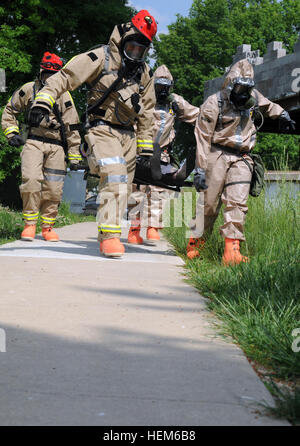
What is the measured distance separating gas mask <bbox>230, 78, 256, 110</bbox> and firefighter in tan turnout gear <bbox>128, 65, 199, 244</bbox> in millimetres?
2122

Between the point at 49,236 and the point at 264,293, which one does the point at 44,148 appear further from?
the point at 264,293

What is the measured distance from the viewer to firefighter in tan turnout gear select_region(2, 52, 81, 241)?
22.3 feet

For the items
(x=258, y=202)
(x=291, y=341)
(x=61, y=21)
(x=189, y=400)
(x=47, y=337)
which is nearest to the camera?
(x=189, y=400)

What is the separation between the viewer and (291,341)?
7.99ft

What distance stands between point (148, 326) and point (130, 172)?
3.26 metres

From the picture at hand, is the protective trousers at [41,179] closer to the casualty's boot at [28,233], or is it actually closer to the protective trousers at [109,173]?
the casualty's boot at [28,233]

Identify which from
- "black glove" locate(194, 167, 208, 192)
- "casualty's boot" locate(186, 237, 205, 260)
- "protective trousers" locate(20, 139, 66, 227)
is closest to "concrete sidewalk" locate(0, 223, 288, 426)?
"black glove" locate(194, 167, 208, 192)

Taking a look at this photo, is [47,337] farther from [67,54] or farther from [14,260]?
[67,54]

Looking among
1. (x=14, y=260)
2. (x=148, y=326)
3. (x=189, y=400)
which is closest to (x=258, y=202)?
(x=14, y=260)

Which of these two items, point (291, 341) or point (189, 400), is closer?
point (189, 400)

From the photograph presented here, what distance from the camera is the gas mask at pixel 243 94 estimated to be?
17.5 feet

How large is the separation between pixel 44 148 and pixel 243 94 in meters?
2.61

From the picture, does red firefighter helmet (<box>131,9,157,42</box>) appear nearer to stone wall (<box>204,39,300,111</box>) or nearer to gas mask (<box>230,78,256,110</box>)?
gas mask (<box>230,78,256,110</box>)

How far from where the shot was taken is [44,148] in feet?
22.9
